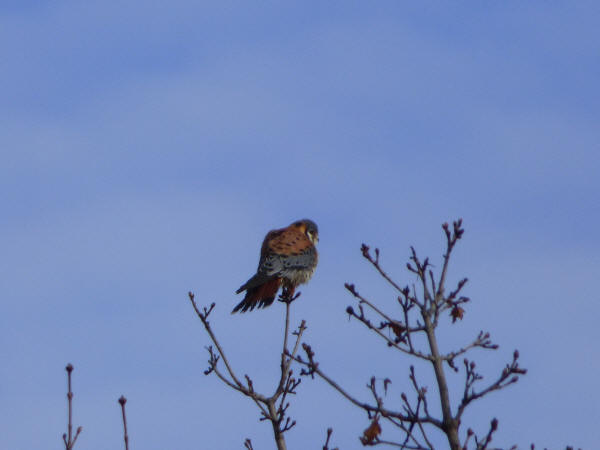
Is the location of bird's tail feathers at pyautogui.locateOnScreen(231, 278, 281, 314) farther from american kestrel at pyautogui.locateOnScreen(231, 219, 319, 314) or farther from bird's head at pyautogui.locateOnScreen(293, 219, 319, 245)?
bird's head at pyautogui.locateOnScreen(293, 219, 319, 245)

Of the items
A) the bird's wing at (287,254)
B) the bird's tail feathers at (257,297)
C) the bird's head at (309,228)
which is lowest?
the bird's tail feathers at (257,297)

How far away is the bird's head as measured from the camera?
47.2 ft

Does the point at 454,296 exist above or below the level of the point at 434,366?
above

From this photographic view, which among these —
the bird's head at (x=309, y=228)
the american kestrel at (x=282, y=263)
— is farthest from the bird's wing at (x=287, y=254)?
the bird's head at (x=309, y=228)

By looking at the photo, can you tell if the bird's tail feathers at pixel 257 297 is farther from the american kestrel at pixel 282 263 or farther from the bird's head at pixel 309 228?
the bird's head at pixel 309 228

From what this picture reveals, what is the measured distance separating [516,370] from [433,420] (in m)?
0.67

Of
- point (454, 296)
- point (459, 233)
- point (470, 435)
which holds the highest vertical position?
point (459, 233)

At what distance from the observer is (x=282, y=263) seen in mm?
12242

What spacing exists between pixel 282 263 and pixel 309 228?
2.31m

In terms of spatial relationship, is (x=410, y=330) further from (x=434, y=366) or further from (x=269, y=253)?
(x=269, y=253)

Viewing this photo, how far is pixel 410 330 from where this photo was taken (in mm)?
5418

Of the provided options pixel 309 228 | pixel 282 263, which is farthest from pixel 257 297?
pixel 309 228

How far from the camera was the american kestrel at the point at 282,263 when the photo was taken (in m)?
11.5

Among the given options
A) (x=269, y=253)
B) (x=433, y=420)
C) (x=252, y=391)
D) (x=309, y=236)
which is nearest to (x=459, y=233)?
(x=433, y=420)
